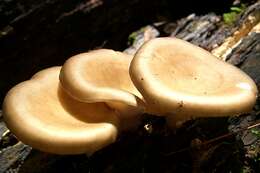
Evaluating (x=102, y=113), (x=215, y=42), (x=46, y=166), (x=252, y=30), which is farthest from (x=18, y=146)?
(x=252, y=30)

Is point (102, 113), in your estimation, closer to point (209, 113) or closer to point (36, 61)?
point (209, 113)

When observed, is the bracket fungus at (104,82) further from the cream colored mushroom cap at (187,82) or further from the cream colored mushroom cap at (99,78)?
the cream colored mushroom cap at (187,82)

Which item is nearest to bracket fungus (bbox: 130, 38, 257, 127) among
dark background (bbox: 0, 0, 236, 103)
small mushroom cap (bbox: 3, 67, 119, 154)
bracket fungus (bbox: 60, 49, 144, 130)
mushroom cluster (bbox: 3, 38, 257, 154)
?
mushroom cluster (bbox: 3, 38, 257, 154)

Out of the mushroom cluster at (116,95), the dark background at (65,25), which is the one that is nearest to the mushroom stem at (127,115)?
the mushroom cluster at (116,95)

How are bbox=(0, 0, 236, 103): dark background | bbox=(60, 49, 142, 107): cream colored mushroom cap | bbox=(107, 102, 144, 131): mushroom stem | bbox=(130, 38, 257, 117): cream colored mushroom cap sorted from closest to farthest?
bbox=(130, 38, 257, 117): cream colored mushroom cap, bbox=(60, 49, 142, 107): cream colored mushroom cap, bbox=(107, 102, 144, 131): mushroom stem, bbox=(0, 0, 236, 103): dark background

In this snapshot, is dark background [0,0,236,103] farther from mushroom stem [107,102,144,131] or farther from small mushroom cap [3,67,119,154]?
mushroom stem [107,102,144,131]

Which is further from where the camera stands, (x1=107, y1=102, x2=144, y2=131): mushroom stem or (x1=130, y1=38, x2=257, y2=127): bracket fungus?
(x1=107, y1=102, x2=144, y2=131): mushroom stem
